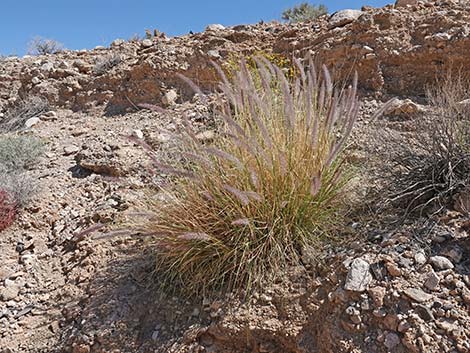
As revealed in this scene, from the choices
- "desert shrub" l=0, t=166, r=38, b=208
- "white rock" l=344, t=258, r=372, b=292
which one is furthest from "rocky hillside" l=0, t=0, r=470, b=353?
"desert shrub" l=0, t=166, r=38, b=208

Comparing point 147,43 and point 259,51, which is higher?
point 147,43

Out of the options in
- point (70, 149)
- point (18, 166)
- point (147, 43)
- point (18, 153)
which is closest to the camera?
point (18, 166)

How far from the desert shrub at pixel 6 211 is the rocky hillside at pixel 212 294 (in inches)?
2.8

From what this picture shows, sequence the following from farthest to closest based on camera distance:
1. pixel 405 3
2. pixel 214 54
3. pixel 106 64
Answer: pixel 106 64 < pixel 214 54 < pixel 405 3

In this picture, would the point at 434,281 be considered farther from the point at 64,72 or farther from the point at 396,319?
the point at 64,72

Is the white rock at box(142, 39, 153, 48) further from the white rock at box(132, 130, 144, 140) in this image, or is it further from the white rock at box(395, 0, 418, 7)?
the white rock at box(395, 0, 418, 7)

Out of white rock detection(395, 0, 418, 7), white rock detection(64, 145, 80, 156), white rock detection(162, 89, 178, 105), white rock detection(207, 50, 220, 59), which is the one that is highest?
white rock detection(395, 0, 418, 7)

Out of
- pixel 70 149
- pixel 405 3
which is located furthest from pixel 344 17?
pixel 70 149

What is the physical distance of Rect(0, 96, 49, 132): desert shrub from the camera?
5891 millimetres

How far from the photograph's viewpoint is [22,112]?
19.8ft

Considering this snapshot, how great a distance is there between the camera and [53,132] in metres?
5.40

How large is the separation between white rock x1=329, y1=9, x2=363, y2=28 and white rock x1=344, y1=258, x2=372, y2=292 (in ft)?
12.7

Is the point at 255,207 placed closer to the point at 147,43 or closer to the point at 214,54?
the point at 214,54

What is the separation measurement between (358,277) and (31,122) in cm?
504
